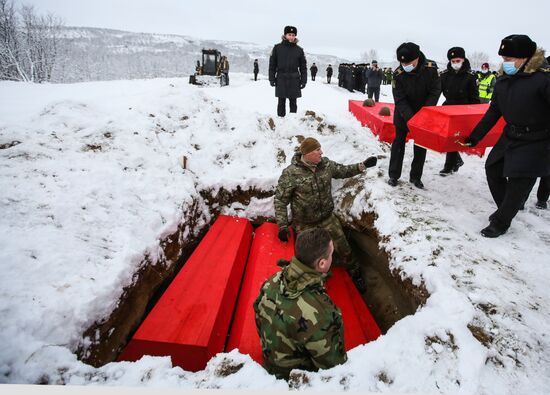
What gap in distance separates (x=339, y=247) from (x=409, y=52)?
2.20m

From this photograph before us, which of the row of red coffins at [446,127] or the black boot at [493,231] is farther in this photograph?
the row of red coffins at [446,127]

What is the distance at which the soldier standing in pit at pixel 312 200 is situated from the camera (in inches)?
138

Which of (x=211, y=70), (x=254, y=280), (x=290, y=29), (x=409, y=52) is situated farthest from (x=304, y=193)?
(x=211, y=70)

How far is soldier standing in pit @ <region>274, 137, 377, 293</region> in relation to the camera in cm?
350

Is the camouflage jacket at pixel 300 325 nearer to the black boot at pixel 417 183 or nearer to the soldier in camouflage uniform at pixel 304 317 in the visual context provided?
the soldier in camouflage uniform at pixel 304 317

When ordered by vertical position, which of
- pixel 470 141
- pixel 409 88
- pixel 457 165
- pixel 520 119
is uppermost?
pixel 409 88

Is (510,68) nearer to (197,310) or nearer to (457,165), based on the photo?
(457,165)

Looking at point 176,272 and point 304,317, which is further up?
point 304,317

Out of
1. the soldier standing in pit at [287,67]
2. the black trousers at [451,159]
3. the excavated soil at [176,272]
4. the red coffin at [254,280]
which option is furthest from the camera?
the soldier standing in pit at [287,67]

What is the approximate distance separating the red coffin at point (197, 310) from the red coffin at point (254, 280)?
0.32 ft

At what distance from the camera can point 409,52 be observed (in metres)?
3.16

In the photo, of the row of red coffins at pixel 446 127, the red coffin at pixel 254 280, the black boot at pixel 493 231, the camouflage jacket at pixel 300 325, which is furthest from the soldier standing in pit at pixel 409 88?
the camouflage jacket at pixel 300 325

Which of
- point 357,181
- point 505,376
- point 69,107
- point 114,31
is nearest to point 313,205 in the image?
point 357,181

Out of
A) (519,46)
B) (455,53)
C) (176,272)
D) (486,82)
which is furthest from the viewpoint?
(486,82)
